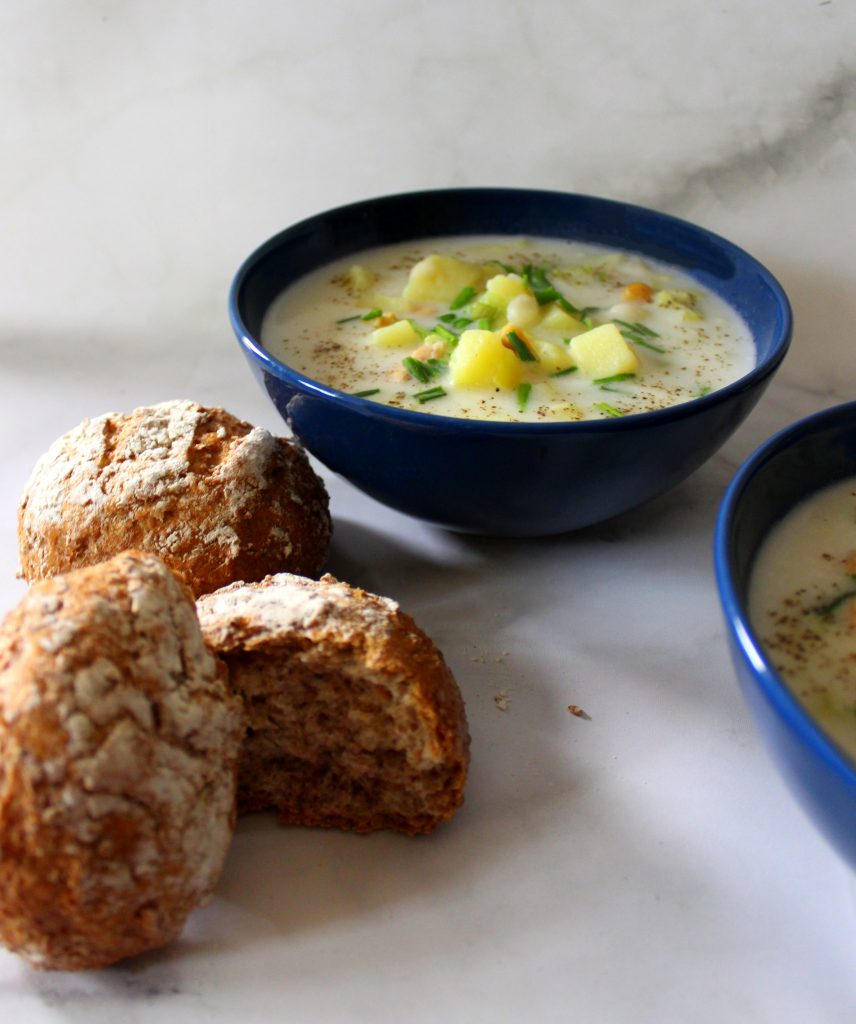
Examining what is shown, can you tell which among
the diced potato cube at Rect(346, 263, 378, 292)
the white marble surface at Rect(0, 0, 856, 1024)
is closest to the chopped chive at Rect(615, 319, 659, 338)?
the white marble surface at Rect(0, 0, 856, 1024)

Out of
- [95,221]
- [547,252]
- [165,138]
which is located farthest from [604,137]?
[95,221]

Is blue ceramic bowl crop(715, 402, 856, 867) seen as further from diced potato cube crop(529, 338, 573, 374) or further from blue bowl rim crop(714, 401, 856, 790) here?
diced potato cube crop(529, 338, 573, 374)

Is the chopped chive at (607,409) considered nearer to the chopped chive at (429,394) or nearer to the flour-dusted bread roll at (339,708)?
the chopped chive at (429,394)

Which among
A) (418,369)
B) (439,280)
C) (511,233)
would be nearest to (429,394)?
(418,369)

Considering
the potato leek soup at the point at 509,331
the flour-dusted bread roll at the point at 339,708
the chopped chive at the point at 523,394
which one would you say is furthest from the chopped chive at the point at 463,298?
the flour-dusted bread roll at the point at 339,708

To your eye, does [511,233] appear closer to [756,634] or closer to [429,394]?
[429,394]

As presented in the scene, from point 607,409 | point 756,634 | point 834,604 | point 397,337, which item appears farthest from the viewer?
point 397,337
